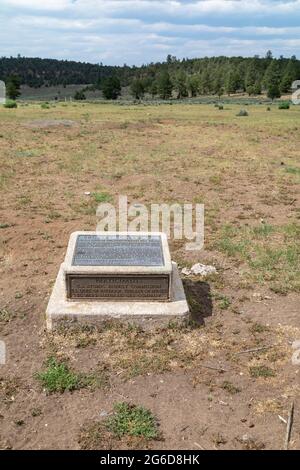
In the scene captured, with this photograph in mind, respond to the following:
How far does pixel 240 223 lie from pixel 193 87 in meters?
86.4

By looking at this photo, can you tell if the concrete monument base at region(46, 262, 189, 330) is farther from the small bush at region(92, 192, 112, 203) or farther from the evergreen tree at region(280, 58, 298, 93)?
the evergreen tree at region(280, 58, 298, 93)

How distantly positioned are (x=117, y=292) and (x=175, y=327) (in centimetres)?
94

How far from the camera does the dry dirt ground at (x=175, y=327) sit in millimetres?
4941

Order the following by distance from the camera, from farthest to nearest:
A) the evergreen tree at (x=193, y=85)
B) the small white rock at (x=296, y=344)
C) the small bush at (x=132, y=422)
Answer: the evergreen tree at (x=193, y=85) < the small white rock at (x=296, y=344) < the small bush at (x=132, y=422)

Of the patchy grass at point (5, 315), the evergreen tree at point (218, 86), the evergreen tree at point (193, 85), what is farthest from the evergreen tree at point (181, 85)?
the patchy grass at point (5, 315)

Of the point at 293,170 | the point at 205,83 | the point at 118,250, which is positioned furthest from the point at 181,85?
the point at 118,250

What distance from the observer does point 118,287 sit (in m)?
6.62

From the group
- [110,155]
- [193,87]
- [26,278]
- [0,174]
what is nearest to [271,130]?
[110,155]

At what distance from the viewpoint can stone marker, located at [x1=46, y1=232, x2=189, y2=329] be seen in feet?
21.1

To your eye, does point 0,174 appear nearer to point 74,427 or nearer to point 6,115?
point 74,427

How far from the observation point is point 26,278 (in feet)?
26.7

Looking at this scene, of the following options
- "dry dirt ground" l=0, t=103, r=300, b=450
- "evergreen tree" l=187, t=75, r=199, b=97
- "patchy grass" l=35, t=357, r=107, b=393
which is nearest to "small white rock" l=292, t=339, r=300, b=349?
"dry dirt ground" l=0, t=103, r=300, b=450

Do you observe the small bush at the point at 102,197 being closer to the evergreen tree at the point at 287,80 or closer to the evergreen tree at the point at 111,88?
the evergreen tree at the point at 111,88

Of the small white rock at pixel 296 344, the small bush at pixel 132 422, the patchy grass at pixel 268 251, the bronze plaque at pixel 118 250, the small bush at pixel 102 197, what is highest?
the bronze plaque at pixel 118 250
